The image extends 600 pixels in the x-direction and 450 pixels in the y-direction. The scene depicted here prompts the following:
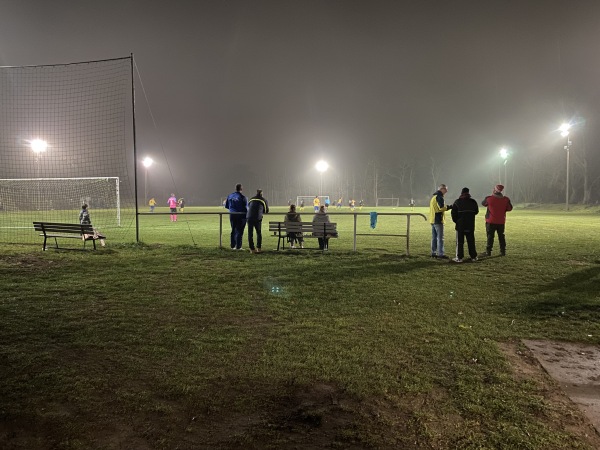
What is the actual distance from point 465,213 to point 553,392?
6.84 metres

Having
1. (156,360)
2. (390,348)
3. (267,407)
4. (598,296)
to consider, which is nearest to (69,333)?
(156,360)

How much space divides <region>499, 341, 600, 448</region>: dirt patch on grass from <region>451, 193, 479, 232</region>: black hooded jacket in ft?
17.7

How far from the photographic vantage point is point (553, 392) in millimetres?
3471

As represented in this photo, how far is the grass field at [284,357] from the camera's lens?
286cm

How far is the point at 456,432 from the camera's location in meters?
2.86

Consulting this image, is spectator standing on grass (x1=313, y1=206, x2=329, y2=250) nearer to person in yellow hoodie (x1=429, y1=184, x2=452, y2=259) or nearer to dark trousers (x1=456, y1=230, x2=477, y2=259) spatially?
person in yellow hoodie (x1=429, y1=184, x2=452, y2=259)

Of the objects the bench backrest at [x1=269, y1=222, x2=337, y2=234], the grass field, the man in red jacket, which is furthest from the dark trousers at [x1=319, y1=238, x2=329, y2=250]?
the man in red jacket

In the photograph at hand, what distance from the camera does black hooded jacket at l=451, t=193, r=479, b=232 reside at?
9742 millimetres

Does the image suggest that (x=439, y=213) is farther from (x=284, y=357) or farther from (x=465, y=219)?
(x=284, y=357)

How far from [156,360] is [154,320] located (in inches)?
54.6

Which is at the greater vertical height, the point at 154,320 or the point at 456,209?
the point at 456,209

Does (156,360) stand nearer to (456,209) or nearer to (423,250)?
(456,209)

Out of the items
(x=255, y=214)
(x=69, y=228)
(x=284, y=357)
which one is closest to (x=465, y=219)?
(x=255, y=214)

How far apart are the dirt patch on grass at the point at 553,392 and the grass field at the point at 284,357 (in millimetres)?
19
